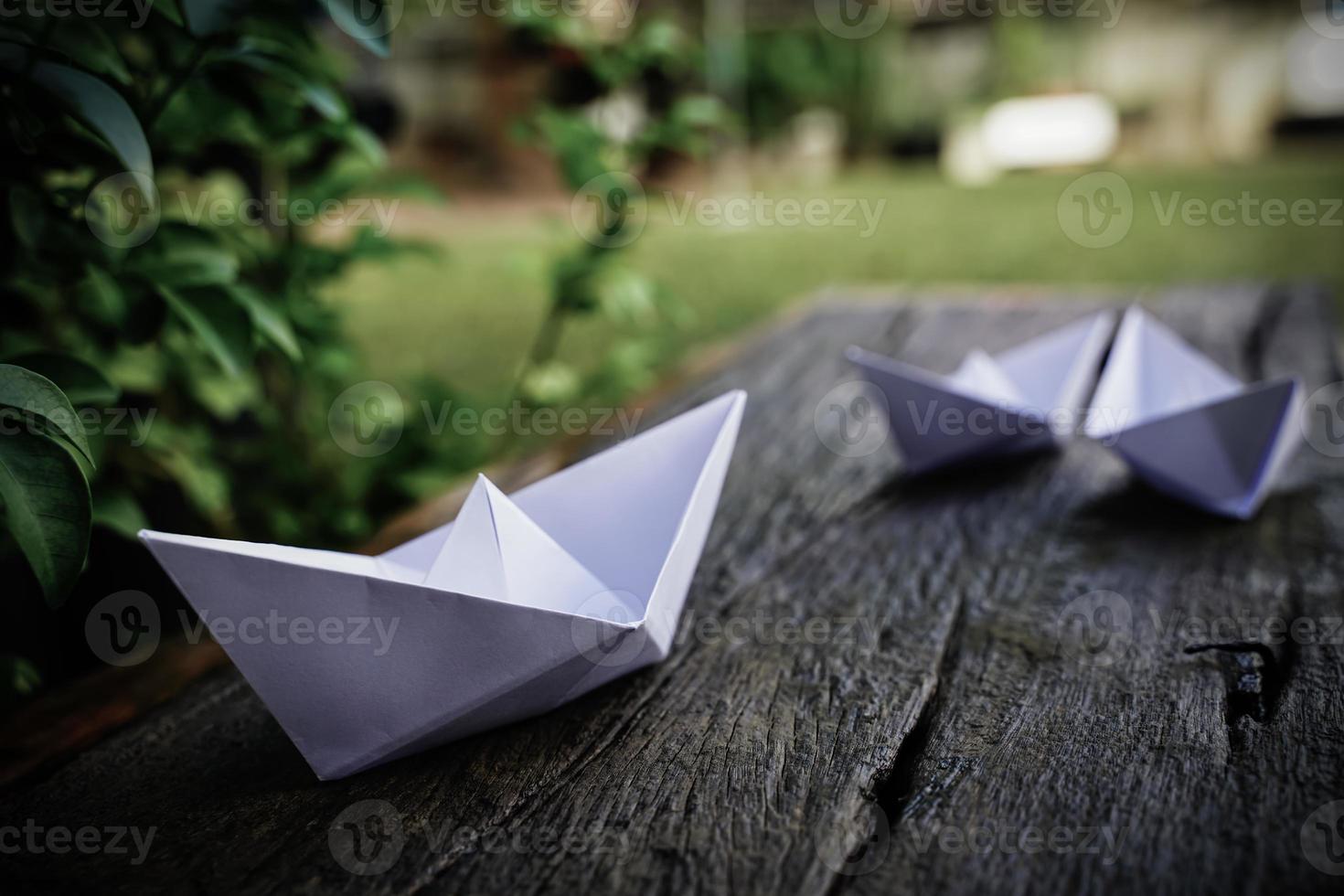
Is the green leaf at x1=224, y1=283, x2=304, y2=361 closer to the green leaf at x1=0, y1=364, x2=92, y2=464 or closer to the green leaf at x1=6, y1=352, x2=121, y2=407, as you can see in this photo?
the green leaf at x1=6, y1=352, x2=121, y2=407

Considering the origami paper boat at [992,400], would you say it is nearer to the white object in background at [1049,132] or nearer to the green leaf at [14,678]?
the green leaf at [14,678]

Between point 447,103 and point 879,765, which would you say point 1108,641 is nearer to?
point 879,765

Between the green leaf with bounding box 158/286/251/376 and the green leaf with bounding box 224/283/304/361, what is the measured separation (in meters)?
0.01

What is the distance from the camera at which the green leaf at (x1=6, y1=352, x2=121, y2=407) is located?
2.10ft

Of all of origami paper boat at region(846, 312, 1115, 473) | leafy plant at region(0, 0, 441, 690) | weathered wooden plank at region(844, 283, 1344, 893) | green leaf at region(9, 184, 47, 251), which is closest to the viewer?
weathered wooden plank at region(844, 283, 1344, 893)

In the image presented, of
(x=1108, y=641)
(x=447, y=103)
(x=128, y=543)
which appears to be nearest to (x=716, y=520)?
(x=1108, y=641)

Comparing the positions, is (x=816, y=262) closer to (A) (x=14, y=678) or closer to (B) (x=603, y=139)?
(B) (x=603, y=139)

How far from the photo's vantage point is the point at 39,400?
0.48 meters

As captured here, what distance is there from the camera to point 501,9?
5.24 ft

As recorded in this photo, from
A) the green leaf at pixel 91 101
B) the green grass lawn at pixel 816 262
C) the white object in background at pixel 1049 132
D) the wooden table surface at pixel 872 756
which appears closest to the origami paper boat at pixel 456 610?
the wooden table surface at pixel 872 756

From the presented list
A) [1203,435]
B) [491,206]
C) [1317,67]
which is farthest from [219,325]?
[1317,67]

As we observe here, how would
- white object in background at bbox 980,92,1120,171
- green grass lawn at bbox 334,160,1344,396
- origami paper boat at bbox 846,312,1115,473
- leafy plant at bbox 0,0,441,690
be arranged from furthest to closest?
white object in background at bbox 980,92,1120,171 < green grass lawn at bbox 334,160,1344,396 < origami paper boat at bbox 846,312,1115,473 < leafy plant at bbox 0,0,441,690

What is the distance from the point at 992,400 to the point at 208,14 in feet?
2.02

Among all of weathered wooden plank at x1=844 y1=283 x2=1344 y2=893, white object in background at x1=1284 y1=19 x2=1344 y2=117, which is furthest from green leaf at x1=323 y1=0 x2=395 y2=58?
white object in background at x1=1284 y1=19 x2=1344 y2=117
